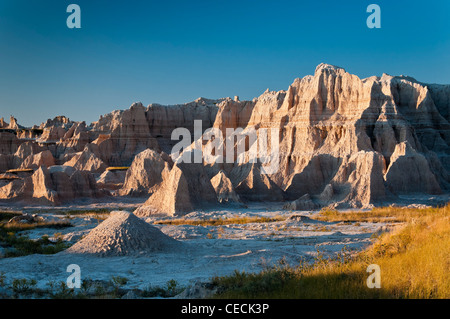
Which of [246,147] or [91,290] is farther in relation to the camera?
[246,147]

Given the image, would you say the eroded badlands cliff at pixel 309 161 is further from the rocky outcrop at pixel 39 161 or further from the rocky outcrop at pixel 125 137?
the rocky outcrop at pixel 125 137

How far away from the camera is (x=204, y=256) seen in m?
16.2

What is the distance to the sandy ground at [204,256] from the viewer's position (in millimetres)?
13000

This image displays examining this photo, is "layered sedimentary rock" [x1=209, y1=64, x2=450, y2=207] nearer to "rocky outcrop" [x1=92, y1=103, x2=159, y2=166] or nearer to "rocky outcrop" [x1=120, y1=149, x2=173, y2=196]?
"rocky outcrop" [x1=120, y1=149, x2=173, y2=196]

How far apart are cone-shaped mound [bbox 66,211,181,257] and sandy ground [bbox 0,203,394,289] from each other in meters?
0.50

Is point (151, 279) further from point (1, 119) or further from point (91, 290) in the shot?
point (1, 119)

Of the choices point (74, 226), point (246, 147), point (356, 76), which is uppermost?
point (356, 76)

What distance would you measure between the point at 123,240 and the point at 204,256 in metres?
3.16

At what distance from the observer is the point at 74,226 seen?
2730 centimetres

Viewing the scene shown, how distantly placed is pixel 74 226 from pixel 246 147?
124 ft

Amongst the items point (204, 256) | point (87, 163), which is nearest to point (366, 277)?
point (204, 256)

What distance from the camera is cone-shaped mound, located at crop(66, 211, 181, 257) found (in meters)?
16.1

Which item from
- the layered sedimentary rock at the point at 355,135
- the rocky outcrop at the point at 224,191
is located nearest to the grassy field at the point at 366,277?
the layered sedimentary rock at the point at 355,135
